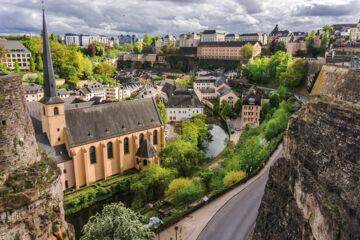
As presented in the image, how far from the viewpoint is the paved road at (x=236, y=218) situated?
2066 cm

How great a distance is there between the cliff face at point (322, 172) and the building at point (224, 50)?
9448 centimetres

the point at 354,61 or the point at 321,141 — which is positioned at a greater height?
the point at 354,61

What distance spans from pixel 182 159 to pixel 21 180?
25.7m

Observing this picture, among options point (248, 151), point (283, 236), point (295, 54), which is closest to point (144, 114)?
point (248, 151)

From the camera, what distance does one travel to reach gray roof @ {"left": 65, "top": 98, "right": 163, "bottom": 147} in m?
32.4

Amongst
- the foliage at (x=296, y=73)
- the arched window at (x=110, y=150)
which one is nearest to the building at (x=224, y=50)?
the foliage at (x=296, y=73)

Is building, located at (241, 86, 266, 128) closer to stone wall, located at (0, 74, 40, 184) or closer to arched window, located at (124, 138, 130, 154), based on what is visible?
arched window, located at (124, 138, 130, 154)

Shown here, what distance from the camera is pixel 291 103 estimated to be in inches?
1934

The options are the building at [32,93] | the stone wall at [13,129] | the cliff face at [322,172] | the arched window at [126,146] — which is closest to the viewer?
the stone wall at [13,129]

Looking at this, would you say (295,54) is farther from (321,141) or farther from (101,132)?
(321,141)

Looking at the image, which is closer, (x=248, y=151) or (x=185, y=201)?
(x=185, y=201)

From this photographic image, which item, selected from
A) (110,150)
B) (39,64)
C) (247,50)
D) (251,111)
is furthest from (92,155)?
(247,50)

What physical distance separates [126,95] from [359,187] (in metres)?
72.6

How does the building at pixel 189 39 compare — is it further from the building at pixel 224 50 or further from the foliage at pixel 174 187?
the foliage at pixel 174 187
